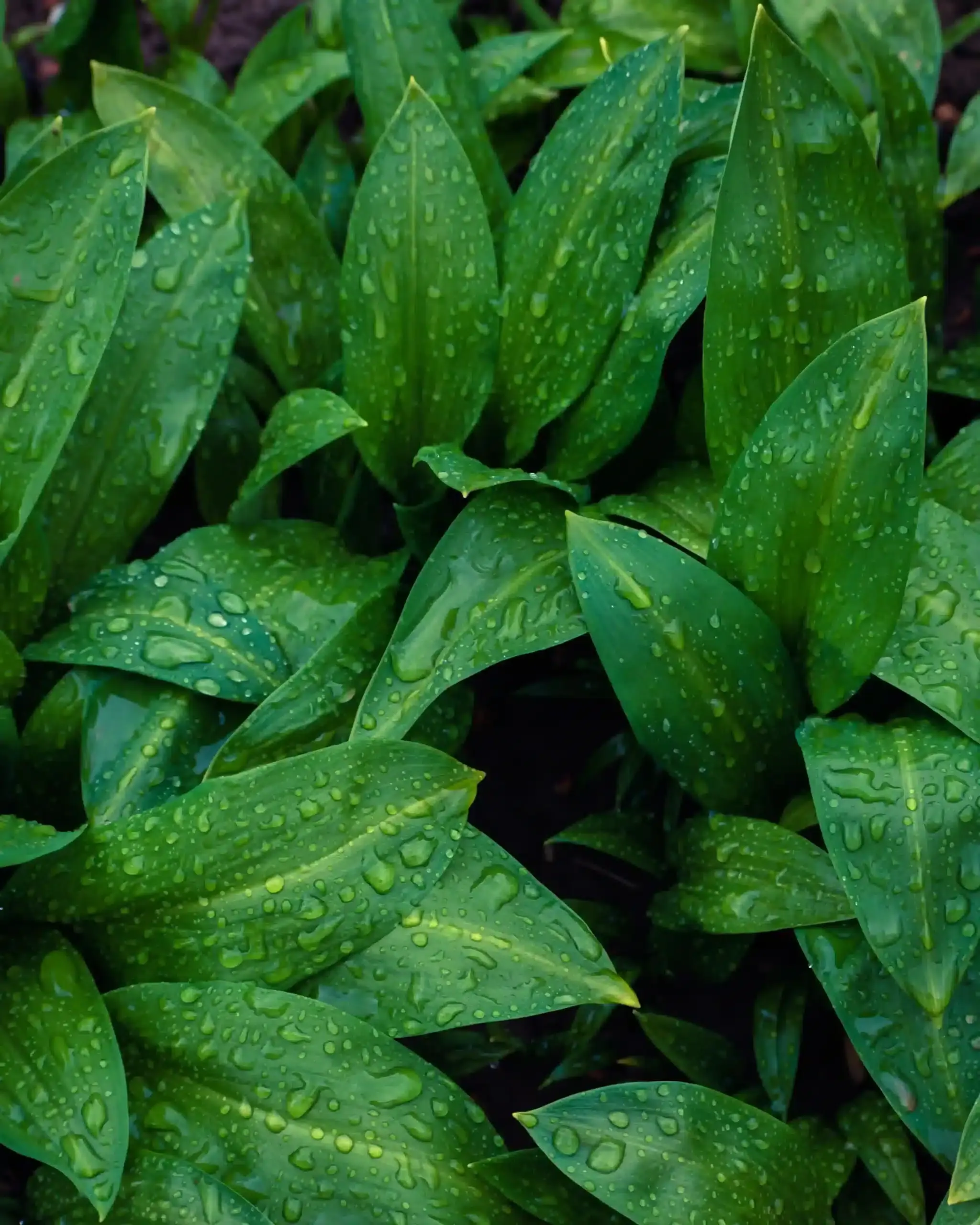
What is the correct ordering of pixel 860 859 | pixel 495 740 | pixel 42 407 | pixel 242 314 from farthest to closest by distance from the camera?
pixel 495 740 → pixel 242 314 → pixel 42 407 → pixel 860 859

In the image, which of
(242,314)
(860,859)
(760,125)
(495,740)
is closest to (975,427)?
(760,125)

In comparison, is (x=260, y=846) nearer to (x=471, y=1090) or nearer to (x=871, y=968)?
(x=471, y=1090)

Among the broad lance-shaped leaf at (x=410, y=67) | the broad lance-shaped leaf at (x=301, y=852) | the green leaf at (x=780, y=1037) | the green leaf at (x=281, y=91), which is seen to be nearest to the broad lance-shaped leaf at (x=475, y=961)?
the broad lance-shaped leaf at (x=301, y=852)

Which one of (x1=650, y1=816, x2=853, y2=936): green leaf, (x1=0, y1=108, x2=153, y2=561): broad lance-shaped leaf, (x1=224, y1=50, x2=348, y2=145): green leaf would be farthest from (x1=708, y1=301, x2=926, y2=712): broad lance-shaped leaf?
(x1=224, y1=50, x2=348, y2=145): green leaf

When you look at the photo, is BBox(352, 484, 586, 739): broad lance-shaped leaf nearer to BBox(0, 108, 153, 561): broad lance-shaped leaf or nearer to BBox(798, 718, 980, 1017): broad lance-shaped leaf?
BBox(798, 718, 980, 1017): broad lance-shaped leaf

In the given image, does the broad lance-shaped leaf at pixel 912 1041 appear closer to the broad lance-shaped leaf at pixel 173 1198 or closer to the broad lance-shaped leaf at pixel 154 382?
the broad lance-shaped leaf at pixel 173 1198
